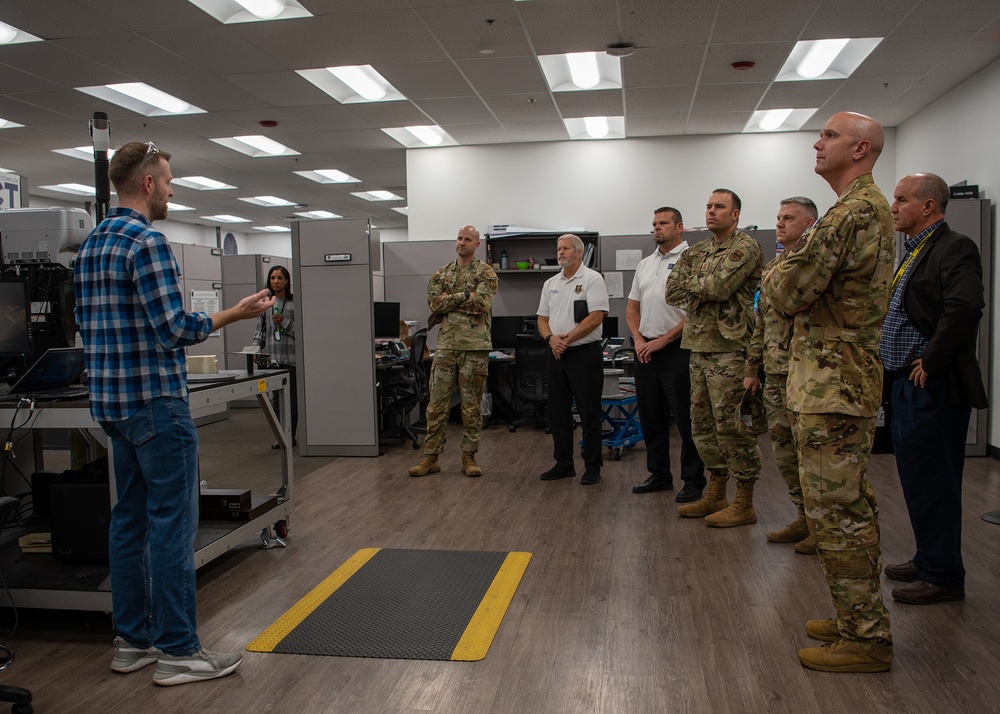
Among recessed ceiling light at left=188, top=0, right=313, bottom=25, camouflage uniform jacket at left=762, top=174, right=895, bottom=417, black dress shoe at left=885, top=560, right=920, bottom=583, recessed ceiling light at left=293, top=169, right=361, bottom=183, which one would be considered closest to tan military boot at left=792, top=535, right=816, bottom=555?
black dress shoe at left=885, top=560, right=920, bottom=583

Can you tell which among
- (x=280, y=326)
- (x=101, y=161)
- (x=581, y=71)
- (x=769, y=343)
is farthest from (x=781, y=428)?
(x=280, y=326)

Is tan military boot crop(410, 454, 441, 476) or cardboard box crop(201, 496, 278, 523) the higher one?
cardboard box crop(201, 496, 278, 523)

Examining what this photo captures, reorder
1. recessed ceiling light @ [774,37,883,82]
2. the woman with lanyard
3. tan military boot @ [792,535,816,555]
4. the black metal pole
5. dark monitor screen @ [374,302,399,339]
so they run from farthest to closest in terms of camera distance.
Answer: dark monitor screen @ [374,302,399,339]
the woman with lanyard
recessed ceiling light @ [774,37,883,82]
tan military boot @ [792,535,816,555]
the black metal pole

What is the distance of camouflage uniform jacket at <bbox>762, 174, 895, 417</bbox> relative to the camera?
7.02 ft

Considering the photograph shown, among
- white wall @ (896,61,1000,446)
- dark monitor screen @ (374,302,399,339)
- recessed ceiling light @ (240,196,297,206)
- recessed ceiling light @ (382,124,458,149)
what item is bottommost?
dark monitor screen @ (374,302,399,339)

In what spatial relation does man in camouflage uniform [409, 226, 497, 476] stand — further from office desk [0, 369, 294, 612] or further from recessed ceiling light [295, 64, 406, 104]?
recessed ceiling light [295, 64, 406, 104]

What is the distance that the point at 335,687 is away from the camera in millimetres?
2234

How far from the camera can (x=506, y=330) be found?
7.93 meters

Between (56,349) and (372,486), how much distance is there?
239cm

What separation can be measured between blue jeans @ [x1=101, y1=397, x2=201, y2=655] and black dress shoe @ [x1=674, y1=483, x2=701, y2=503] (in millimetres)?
2769

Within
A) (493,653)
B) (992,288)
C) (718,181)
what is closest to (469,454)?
(493,653)

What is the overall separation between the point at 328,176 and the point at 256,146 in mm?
2090

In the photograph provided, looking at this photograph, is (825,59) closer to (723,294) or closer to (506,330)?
(723,294)

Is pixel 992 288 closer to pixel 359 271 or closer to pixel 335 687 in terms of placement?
pixel 359 271
